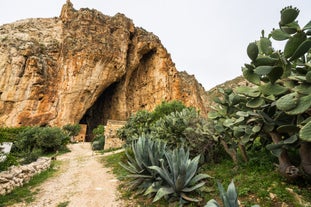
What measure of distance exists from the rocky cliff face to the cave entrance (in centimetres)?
14

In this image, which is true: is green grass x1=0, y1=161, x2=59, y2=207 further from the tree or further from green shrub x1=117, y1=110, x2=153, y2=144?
green shrub x1=117, y1=110, x2=153, y2=144

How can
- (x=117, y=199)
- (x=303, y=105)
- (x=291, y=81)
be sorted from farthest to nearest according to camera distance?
(x=117, y=199), (x=291, y=81), (x=303, y=105)

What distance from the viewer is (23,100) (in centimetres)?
1770

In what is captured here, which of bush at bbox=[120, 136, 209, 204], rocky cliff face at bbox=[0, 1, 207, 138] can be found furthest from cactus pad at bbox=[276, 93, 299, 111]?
rocky cliff face at bbox=[0, 1, 207, 138]

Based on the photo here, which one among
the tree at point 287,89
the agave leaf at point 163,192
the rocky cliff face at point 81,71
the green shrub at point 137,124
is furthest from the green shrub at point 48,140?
the tree at point 287,89

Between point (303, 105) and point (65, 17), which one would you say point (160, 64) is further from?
point (303, 105)

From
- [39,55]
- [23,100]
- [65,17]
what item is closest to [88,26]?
[65,17]

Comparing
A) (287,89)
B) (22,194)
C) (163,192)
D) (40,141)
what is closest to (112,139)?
(40,141)

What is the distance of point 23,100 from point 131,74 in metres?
12.9

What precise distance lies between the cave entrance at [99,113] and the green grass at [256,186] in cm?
2299

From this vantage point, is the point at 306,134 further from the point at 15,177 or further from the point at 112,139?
the point at 112,139

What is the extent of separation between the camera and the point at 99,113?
90.5 feet

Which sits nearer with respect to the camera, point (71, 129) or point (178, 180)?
point (178, 180)

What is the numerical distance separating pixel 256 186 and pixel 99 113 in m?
26.6
